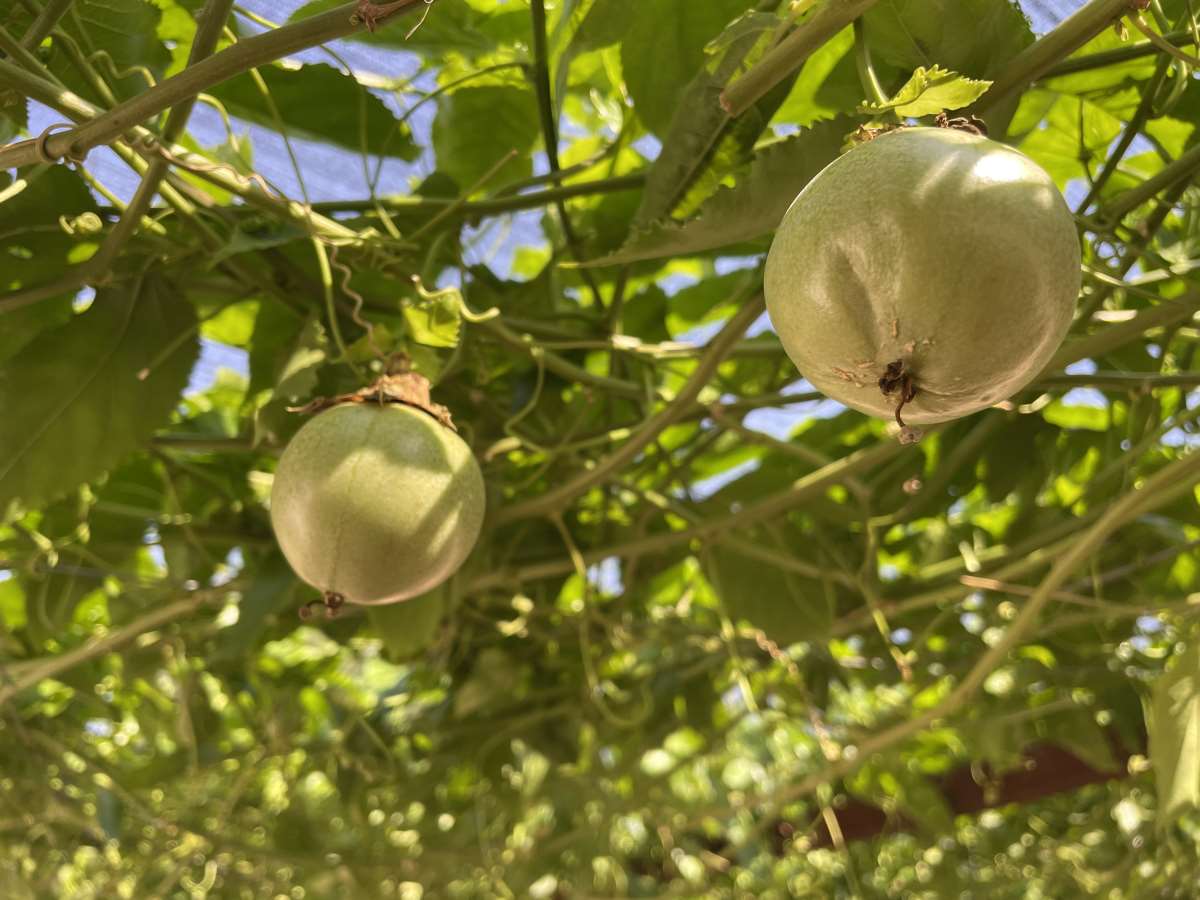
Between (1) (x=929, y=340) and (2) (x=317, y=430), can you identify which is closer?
(1) (x=929, y=340)

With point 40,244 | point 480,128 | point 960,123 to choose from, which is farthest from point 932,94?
point 40,244

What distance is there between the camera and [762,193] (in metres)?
0.57

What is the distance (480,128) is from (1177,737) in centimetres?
70

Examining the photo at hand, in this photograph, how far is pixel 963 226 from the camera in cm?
38

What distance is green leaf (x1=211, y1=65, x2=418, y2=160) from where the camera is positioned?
815 millimetres

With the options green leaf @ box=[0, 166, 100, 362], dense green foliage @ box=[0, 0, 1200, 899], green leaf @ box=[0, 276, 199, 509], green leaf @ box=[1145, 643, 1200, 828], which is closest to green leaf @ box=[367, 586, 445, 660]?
dense green foliage @ box=[0, 0, 1200, 899]

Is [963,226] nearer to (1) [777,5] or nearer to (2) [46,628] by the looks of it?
(1) [777,5]

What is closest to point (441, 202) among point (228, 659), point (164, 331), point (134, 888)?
point (164, 331)

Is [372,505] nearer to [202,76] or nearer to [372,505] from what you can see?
[372,505]

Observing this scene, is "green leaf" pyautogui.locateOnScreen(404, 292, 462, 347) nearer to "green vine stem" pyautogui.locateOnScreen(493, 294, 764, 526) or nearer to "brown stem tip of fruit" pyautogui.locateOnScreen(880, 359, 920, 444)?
"green vine stem" pyautogui.locateOnScreen(493, 294, 764, 526)

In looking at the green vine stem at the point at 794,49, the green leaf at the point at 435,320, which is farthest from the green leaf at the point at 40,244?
the green vine stem at the point at 794,49

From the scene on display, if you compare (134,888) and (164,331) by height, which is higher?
(164,331)

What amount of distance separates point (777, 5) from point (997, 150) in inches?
10.3

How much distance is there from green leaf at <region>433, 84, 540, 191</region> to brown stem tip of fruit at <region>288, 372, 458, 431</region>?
0.28m
